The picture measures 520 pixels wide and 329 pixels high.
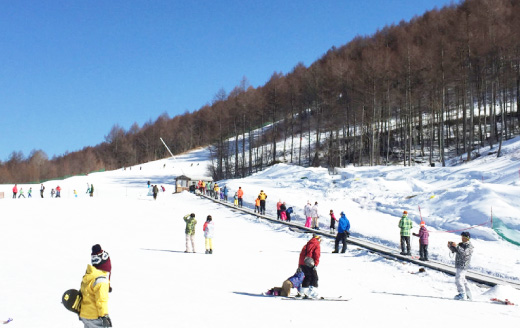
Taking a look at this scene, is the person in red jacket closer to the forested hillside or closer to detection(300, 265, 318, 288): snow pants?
detection(300, 265, 318, 288): snow pants

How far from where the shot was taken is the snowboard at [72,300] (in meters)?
4.55

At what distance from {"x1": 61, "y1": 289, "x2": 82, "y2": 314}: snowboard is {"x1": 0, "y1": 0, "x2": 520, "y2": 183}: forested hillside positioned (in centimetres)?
3279

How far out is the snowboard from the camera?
455cm

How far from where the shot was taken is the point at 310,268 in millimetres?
8977

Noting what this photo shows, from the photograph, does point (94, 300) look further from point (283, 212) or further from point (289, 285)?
point (283, 212)

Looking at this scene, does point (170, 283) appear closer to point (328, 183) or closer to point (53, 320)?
point (53, 320)

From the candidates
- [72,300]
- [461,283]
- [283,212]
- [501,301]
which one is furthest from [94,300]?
[283,212]

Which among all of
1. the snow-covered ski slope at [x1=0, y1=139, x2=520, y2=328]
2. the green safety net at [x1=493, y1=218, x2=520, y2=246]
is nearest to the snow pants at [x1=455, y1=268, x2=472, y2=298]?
the snow-covered ski slope at [x1=0, y1=139, x2=520, y2=328]

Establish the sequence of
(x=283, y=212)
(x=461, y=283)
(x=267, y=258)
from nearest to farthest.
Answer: (x=461, y=283)
(x=267, y=258)
(x=283, y=212)

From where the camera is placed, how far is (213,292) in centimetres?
893

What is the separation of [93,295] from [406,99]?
130ft

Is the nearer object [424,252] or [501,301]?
[501,301]

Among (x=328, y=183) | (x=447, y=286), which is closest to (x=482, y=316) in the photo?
(x=447, y=286)

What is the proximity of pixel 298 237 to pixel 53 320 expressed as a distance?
553 inches
